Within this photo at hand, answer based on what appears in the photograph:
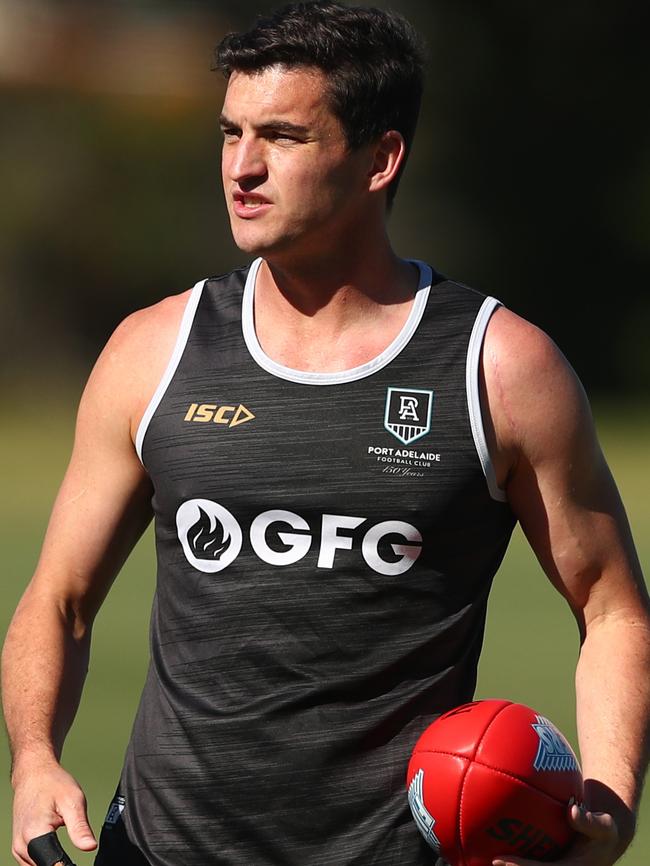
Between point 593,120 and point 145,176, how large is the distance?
670 centimetres

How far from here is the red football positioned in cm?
321

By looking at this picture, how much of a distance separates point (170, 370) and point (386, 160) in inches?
28.4

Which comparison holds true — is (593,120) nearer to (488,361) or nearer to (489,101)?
(489,101)

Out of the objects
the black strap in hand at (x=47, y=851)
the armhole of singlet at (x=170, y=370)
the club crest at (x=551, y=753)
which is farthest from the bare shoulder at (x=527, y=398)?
the black strap in hand at (x=47, y=851)

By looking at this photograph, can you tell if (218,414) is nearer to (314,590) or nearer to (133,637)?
(314,590)

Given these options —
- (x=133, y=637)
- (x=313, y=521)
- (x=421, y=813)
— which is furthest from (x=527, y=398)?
(x=133, y=637)

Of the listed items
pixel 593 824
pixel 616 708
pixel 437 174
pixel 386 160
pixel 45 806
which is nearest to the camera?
pixel 593 824

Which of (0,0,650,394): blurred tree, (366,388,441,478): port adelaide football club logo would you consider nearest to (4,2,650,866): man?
(366,388,441,478): port adelaide football club logo

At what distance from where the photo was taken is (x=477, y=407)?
352 cm

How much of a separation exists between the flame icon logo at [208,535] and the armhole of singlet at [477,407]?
1.80 feet

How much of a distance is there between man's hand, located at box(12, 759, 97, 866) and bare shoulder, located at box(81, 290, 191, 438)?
0.77 meters

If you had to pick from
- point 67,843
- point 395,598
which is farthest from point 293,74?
point 67,843

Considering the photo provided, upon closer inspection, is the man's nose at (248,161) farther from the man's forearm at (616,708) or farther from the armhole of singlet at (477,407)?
the man's forearm at (616,708)

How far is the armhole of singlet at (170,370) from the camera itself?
364 centimetres
